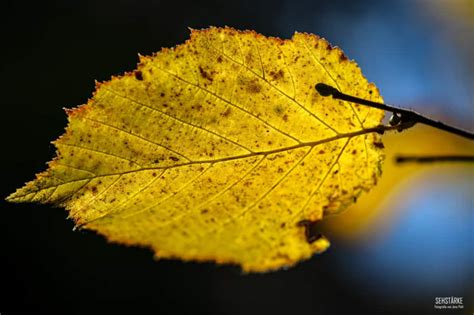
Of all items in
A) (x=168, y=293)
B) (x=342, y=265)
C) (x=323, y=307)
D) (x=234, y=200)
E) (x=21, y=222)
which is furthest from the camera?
(x=342, y=265)

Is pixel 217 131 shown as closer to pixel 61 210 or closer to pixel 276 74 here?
pixel 276 74

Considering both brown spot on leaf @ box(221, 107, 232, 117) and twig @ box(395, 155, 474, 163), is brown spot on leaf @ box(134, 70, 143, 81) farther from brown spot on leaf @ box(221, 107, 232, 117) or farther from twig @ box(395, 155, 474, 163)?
A: twig @ box(395, 155, 474, 163)

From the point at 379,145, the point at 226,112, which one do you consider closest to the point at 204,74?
the point at 226,112

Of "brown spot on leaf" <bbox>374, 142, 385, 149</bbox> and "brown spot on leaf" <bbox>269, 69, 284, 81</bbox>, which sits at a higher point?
"brown spot on leaf" <bbox>269, 69, 284, 81</bbox>

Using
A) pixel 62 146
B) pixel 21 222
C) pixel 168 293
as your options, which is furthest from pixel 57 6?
pixel 62 146

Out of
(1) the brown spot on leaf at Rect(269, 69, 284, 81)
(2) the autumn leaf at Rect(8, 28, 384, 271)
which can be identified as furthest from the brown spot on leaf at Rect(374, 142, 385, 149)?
(1) the brown spot on leaf at Rect(269, 69, 284, 81)

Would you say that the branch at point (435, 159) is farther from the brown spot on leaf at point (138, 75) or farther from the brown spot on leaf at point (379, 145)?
the brown spot on leaf at point (138, 75)

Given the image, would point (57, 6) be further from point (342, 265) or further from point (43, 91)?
point (342, 265)

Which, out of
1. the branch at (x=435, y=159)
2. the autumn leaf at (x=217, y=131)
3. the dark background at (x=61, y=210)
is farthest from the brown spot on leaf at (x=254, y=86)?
the dark background at (x=61, y=210)
